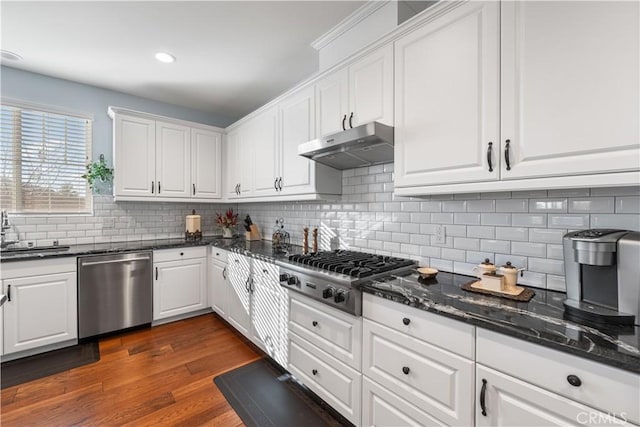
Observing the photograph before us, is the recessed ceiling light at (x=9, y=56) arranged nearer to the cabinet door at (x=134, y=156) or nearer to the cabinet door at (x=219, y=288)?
the cabinet door at (x=134, y=156)

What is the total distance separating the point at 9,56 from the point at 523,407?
4384 mm

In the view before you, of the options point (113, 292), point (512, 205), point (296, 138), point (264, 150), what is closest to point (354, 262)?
point (512, 205)

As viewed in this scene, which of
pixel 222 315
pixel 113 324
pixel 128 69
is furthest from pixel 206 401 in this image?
pixel 128 69

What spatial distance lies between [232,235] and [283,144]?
1748 millimetres

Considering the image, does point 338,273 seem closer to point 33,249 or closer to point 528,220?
point 528,220

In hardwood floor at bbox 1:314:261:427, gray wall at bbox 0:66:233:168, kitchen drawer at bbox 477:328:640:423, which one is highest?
gray wall at bbox 0:66:233:168

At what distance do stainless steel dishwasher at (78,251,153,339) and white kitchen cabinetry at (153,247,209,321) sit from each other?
0.08 m

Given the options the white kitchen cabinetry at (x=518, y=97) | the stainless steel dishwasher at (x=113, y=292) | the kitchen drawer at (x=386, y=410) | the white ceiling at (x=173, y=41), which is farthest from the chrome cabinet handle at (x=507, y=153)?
the stainless steel dishwasher at (x=113, y=292)

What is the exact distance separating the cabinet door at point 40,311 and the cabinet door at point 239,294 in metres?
1.39

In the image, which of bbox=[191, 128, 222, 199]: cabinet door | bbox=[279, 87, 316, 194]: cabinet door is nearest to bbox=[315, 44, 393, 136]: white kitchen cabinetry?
bbox=[279, 87, 316, 194]: cabinet door

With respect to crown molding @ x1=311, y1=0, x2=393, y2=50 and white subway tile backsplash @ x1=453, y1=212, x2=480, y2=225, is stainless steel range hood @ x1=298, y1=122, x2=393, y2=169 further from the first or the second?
crown molding @ x1=311, y1=0, x2=393, y2=50

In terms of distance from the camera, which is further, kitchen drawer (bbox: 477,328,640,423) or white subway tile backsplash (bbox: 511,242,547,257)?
white subway tile backsplash (bbox: 511,242,547,257)

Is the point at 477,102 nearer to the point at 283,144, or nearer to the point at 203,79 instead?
the point at 283,144

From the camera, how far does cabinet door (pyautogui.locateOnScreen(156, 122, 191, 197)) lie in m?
3.35
